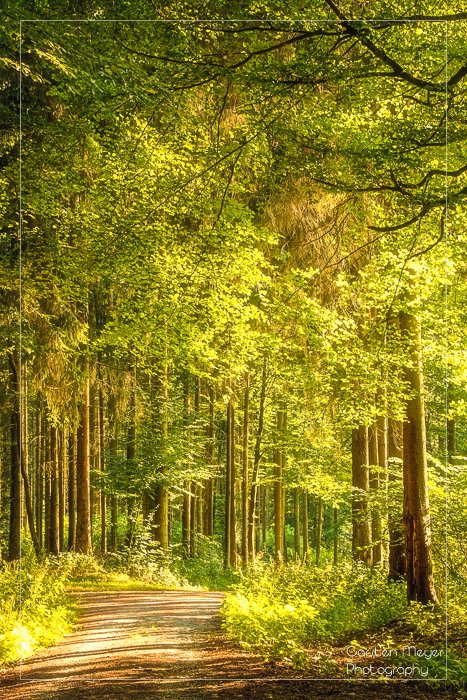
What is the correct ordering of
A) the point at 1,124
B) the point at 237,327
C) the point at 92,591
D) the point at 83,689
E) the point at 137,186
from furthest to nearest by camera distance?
the point at 92,591
the point at 237,327
the point at 137,186
the point at 1,124
the point at 83,689

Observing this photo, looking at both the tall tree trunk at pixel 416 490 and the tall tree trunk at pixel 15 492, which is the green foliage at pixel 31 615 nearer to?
the tall tree trunk at pixel 15 492

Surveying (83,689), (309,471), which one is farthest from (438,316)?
(309,471)

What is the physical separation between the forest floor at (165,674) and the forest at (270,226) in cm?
44

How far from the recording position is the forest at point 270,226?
5.16 m

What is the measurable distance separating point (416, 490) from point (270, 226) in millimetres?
5381

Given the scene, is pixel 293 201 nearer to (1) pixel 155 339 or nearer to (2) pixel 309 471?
(1) pixel 155 339

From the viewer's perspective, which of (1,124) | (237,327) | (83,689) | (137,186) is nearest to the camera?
(83,689)

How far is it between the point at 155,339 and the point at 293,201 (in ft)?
11.6

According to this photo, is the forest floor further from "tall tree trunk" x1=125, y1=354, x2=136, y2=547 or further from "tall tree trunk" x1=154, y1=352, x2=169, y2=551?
"tall tree trunk" x1=154, y1=352, x2=169, y2=551

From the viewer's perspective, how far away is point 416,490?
26.3ft

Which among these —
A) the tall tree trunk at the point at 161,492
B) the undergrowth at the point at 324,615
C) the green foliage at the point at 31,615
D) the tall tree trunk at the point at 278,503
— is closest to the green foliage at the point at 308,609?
the undergrowth at the point at 324,615

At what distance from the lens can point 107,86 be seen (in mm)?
5391

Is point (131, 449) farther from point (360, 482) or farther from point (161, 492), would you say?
point (360, 482)

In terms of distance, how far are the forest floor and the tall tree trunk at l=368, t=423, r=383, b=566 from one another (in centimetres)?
→ 330
